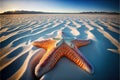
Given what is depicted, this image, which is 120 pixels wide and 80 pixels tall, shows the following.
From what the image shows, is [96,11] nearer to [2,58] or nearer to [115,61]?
[115,61]

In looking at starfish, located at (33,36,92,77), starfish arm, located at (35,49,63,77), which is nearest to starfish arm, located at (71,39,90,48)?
starfish, located at (33,36,92,77)

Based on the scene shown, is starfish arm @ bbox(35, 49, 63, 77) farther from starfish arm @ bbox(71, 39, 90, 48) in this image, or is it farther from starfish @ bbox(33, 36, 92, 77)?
starfish arm @ bbox(71, 39, 90, 48)

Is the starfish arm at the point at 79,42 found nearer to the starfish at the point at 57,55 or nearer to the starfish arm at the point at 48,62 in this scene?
the starfish at the point at 57,55

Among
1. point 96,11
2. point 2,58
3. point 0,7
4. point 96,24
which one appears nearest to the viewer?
point 2,58

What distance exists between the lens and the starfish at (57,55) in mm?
1033

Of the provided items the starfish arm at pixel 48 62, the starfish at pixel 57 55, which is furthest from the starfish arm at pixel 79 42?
the starfish arm at pixel 48 62

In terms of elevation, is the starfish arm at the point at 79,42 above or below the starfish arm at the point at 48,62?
above

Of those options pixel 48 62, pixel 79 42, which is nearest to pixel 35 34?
pixel 79 42

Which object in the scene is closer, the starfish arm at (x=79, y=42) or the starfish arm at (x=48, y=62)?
the starfish arm at (x=48, y=62)

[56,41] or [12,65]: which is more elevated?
[56,41]

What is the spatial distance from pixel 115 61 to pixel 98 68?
0.16 metres

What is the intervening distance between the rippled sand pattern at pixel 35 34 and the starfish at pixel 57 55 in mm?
82

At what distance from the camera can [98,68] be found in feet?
3.79

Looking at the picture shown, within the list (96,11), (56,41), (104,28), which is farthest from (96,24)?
(56,41)
